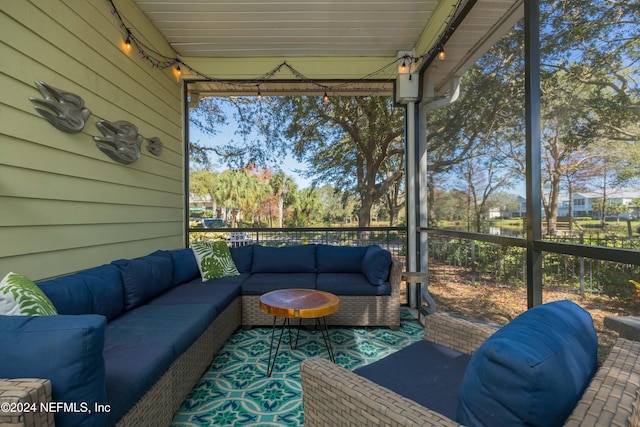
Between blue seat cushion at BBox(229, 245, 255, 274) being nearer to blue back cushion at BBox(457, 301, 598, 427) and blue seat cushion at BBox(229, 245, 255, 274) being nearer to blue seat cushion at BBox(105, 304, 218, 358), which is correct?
blue seat cushion at BBox(105, 304, 218, 358)

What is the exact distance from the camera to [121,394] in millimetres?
1233

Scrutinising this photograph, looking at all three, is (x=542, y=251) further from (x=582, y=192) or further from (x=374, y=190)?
(x=374, y=190)

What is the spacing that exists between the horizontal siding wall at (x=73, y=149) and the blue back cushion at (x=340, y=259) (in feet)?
6.15

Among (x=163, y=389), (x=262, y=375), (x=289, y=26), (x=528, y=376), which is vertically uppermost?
(x=289, y=26)

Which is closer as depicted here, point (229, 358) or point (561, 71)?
point (561, 71)

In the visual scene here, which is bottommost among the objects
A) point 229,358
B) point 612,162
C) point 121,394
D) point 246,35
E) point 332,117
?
point 229,358

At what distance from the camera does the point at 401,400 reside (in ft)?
3.18

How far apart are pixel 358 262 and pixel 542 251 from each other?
6.88 ft

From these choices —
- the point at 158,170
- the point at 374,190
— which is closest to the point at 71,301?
the point at 158,170

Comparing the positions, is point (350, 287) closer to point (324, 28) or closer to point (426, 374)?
point (426, 374)

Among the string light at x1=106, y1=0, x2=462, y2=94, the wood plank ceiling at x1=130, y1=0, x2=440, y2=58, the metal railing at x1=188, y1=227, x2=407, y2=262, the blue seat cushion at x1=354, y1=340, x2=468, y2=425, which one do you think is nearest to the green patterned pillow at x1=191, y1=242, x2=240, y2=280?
the metal railing at x1=188, y1=227, x2=407, y2=262

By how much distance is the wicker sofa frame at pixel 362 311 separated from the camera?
3117 mm

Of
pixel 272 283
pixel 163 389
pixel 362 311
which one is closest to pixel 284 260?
pixel 272 283

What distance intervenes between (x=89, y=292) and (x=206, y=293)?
3.17 ft
